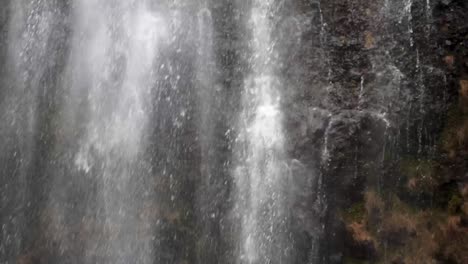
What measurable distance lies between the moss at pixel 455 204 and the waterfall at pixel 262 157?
234 centimetres

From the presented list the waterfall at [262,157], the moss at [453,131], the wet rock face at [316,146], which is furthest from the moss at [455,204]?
the waterfall at [262,157]

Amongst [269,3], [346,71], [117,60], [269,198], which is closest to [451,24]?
[346,71]

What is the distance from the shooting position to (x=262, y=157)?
7.56 meters

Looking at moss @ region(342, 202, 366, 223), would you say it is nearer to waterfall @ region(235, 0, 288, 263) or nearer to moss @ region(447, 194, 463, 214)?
waterfall @ region(235, 0, 288, 263)

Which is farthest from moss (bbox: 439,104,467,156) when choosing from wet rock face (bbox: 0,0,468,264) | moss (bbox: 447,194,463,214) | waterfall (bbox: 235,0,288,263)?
waterfall (bbox: 235,0,288,263)

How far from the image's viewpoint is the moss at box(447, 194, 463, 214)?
662cm

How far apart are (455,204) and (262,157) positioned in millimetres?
2889

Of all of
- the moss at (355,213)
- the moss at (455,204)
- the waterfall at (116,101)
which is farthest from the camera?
the waterfall at (116,101)

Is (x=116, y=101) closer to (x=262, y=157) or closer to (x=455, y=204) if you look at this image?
(x=262, y=157)

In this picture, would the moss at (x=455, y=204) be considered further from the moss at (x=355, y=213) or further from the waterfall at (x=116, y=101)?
the waterfall at (x=116, y=101)

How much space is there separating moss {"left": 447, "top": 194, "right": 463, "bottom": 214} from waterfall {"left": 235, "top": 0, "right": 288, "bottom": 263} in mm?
2344

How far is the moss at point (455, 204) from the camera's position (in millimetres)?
6616

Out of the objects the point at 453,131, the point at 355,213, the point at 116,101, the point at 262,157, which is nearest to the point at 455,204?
the point at 453,131

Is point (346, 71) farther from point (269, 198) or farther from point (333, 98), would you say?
point (269, 198)
